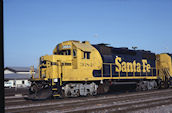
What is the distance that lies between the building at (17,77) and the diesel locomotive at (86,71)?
33.6 metres

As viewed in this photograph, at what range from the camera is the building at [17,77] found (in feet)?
176

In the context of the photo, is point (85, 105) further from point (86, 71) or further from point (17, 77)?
point (17, 77)

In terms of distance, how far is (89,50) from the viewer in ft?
53.1

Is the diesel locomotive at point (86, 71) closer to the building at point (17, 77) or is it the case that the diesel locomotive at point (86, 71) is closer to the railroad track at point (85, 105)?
the railroad track at point (85, 105)

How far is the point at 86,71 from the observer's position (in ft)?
51.7

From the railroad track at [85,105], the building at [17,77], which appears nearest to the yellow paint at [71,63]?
the railroad track at [85,105]

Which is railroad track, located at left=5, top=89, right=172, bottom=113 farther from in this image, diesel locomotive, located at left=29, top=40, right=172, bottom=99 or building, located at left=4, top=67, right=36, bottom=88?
building, located at left=4, top=67, right=36, bottom=88

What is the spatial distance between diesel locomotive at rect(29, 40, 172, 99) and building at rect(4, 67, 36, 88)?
33591mm

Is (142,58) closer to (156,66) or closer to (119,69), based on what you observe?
(156,66)

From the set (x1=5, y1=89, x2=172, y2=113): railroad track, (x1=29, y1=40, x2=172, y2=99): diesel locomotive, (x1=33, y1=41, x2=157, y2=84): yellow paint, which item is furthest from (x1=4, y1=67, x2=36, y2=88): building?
(x1=5, y1=89, x2=172, y2=113): railroad track

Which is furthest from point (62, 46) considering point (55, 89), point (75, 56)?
point (55, 89)

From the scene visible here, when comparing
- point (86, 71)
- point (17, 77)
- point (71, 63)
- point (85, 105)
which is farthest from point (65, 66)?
point (17, 77)

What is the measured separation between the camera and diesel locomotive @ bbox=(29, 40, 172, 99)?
571 inches

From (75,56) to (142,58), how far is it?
860 cm
